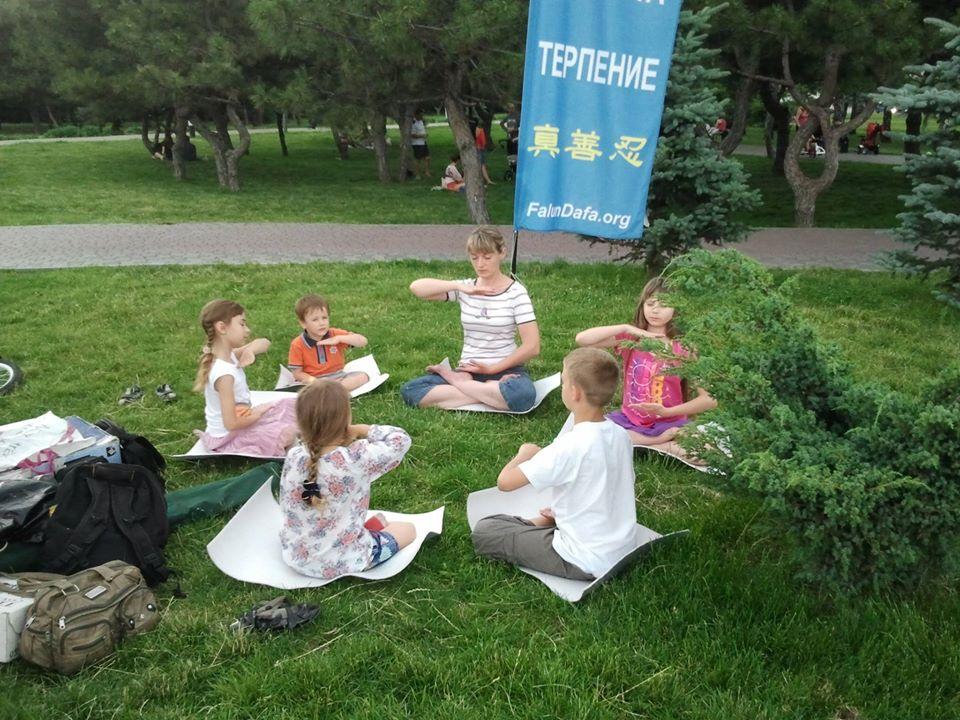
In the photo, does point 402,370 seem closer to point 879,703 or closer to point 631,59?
point 631,59

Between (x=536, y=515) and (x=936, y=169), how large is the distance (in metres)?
6.23

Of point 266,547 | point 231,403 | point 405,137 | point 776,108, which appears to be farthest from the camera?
point 405,137

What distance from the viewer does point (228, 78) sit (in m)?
18.0

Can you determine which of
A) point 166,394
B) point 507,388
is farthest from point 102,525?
point 507,388

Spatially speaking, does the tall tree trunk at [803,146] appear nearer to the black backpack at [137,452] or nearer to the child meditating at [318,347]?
the child meditating at [318,347]

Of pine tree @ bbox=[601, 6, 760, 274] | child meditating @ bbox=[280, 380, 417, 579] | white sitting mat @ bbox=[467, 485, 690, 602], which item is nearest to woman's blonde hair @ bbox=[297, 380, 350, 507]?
child meditating @ bbox=[280, 380, 417, 579]

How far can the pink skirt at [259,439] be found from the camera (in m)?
4.93

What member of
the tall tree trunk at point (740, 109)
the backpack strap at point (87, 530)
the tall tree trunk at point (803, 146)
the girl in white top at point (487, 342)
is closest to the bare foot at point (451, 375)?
the girl in white top at point (487, 342)

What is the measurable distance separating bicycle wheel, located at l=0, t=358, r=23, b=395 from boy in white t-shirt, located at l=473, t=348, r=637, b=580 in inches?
177

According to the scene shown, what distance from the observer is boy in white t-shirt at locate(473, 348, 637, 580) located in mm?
3496

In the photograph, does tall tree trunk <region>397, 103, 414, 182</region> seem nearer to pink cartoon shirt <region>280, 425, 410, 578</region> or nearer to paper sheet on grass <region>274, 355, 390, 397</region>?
paper sheet on grass <region>274, 355, 390, 397</region>

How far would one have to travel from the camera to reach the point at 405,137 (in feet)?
→ 72.5

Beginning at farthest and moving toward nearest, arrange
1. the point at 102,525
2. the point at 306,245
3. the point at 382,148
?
the point at 382,148 < the point at 306,245 < the point at 102,525

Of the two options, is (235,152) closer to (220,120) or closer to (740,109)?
(220,120)
